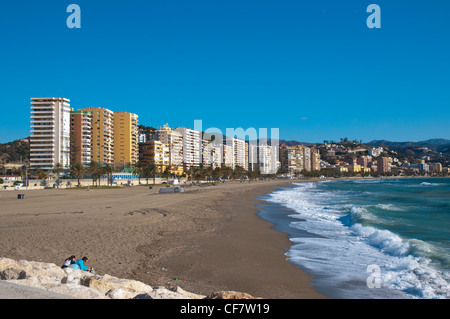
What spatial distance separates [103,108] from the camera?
A: 322 ft

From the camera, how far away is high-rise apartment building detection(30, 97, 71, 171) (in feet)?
290

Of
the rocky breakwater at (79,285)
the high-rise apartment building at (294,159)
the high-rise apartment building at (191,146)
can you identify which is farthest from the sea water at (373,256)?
the high-rise apartment building at (294,159)

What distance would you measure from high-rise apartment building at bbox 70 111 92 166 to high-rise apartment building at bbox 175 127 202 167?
143ft

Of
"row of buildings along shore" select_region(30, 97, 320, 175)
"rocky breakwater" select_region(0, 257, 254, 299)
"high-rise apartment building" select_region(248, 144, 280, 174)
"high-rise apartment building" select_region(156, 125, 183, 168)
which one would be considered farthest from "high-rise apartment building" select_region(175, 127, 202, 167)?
"rocky breakwater" select_region(0, 257, 254, 299)

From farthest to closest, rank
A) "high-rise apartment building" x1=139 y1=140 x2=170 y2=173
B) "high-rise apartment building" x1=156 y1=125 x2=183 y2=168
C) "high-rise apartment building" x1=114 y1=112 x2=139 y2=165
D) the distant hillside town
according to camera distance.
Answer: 1. "high-rise apartment building" x1=156 y1=125 x2=183 y2=168
2. "high-rise apartment building" x1=139 y1=140 x2=170 y2=173
3. "high-rise apartment building" x1=114 y1=112 x2=139 y2=165
4. the distant hillside town

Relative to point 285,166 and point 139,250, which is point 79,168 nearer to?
point 139,250

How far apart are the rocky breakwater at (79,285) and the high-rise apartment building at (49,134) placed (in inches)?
3527

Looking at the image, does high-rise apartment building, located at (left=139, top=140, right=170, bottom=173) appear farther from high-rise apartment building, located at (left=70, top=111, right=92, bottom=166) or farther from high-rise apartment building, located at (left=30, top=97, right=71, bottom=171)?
high-rise apartment building, located at (left=30, top=97, right=71, bottom=171)

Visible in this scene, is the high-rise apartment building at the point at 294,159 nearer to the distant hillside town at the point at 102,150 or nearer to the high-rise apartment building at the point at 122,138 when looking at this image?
the distant hillside town at the point at 102,150

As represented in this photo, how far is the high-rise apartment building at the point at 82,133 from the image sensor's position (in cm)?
9294

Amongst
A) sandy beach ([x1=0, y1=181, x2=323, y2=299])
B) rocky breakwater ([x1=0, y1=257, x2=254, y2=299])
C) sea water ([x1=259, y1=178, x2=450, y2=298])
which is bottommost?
sea water ([x1=259, y1=178, x2=450, y2=298])
